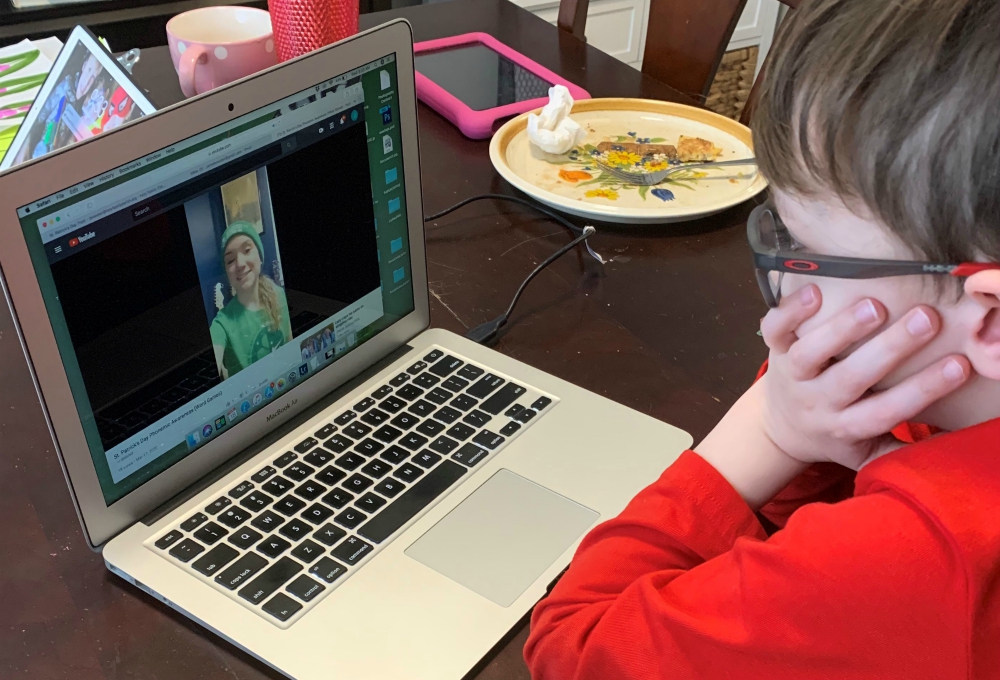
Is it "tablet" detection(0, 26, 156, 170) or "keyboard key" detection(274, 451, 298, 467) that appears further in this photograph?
"tablet" detection(0, 26, 156, 170)

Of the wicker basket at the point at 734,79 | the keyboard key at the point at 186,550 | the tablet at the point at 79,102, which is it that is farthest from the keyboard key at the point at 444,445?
the wicker basket at the point at 734,79

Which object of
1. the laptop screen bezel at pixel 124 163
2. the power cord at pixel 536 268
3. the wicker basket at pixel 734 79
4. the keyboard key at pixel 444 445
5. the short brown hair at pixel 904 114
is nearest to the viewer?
the short brown hair at pixel 904 114

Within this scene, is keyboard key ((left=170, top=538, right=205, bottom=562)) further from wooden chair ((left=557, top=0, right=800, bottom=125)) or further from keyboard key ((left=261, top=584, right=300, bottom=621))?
wooden chair ((left=557, top=0, right=800, bottom=125))

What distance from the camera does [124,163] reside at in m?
0.60

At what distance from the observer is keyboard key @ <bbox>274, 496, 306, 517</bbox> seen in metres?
0.70

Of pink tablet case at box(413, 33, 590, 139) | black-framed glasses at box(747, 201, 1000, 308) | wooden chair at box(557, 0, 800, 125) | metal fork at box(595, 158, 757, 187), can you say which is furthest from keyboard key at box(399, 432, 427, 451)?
wooden chair at box(557, 0, 800, 125)

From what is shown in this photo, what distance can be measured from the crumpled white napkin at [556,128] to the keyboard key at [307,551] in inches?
27.5

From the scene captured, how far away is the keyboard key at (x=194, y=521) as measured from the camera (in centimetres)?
68

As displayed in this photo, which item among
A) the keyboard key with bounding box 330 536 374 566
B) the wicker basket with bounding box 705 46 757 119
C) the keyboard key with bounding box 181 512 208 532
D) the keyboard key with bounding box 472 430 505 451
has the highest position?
the keyboard key with bounding box 181 512 208 532

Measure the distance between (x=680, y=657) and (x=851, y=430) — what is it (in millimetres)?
181

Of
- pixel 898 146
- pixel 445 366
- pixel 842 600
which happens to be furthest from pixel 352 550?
pixel 898 146

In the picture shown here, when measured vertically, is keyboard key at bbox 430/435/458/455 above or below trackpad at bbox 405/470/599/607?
above

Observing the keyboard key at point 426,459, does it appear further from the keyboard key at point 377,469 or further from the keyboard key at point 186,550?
the keyboard key at point 186,550

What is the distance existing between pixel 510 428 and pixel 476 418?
0.03 metres
